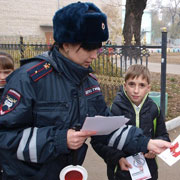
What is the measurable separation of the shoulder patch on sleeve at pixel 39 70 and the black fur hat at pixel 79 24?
0.16m

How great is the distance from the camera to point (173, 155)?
162 cm

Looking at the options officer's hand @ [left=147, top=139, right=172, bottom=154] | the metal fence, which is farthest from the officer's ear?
the metal fence

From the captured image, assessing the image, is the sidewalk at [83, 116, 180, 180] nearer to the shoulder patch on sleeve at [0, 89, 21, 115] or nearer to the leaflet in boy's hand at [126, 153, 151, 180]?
the leaflet in boy's hand at [126, 153, 151, 180]

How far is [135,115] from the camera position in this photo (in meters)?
2.01

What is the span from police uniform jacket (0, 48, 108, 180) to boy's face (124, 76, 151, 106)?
0.67 meters

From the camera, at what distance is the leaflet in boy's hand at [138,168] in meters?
1.91

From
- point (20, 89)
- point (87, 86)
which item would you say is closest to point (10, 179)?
point (20, 89)

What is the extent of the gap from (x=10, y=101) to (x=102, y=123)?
0.49m

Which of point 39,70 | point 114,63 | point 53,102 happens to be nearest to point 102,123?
point 53,102

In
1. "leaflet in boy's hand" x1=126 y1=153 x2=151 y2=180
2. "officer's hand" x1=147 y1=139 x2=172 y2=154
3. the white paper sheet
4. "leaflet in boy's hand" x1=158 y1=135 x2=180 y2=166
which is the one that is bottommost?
"leaflet in boy's hand" x1=126 y1=153 x2=151 y2=180

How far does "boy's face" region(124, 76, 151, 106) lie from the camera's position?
2.05 m

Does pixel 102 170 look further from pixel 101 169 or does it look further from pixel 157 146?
pixel 157 146

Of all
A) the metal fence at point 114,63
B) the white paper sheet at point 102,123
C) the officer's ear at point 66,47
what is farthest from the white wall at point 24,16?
the white paper sheet at point 102,123

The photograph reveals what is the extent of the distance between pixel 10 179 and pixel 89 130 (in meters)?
0.54
